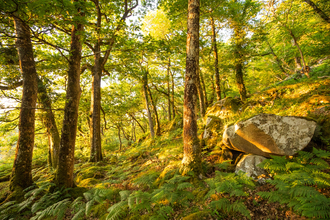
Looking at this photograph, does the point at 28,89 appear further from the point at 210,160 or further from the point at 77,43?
the point at 210,160

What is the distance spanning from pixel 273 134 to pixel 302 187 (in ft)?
5.83

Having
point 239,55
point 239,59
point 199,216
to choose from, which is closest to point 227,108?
point 239,59

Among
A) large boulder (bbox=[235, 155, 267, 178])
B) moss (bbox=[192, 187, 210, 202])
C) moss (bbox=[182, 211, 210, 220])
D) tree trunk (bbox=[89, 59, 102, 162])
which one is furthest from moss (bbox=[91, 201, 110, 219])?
tree trunk (bbox=[89, 59, 102, 162])

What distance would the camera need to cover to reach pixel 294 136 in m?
3.39

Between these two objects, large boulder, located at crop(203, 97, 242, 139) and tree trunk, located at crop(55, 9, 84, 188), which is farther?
large boulder, located at crop(203, 97, 242, 139)

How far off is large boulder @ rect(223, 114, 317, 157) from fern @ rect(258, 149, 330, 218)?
13.8 inches

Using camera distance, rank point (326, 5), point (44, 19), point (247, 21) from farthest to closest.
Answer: point (247, 21) → point (326, 5) → point (44, 19)

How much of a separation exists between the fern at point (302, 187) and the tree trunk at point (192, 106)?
5.58 feet

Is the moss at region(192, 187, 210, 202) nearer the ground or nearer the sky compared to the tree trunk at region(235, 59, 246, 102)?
nearer the ground

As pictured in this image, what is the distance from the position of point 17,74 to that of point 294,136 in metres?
11.4

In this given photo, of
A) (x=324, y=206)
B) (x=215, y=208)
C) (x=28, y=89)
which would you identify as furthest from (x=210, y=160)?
(x=28, y=89)

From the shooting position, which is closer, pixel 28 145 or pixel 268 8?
pixel 28 145

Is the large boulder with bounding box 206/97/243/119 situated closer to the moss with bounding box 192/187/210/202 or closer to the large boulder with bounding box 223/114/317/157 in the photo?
the large boulder with bounding box 223/114/317/157

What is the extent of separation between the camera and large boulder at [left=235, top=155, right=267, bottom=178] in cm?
336
